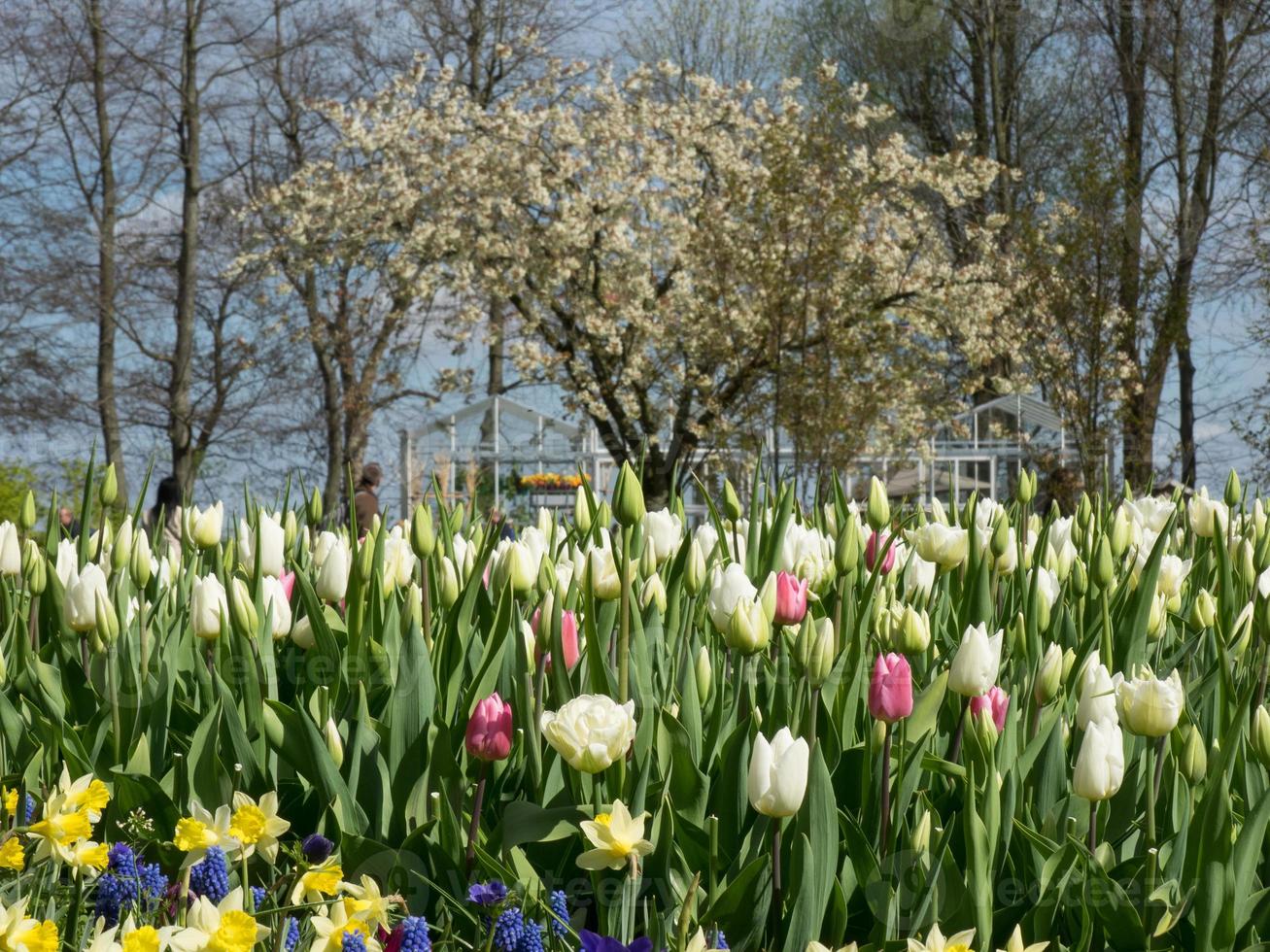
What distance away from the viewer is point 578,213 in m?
15.7

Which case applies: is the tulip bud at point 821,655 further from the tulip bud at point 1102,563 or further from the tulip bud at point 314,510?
the tulip bud at point 314,510

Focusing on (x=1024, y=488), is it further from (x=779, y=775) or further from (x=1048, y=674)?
(x=779, y=775)

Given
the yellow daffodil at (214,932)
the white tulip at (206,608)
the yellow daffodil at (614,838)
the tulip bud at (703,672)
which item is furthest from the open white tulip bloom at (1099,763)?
the white tulip at (206,608)

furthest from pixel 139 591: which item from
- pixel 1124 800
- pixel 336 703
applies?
pixel 1124 800

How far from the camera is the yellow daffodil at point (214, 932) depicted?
1.21m

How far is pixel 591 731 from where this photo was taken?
136cm

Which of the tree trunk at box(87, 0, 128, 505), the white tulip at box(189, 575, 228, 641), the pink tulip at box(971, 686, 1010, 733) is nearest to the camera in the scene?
the pink tulip at box(971, 686, 1010, 733)

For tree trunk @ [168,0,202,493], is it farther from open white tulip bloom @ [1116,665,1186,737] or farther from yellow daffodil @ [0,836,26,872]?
open white tulip bloom @ [1116,665,1186,737]

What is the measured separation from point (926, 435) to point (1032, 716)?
15.5 metres

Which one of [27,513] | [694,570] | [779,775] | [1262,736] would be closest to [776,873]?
[779,775]

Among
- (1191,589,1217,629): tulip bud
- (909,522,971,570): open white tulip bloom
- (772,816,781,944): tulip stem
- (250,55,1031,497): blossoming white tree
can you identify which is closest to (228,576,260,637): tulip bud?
(772,816,781,944): tulip stem

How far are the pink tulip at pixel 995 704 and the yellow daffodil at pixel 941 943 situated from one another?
1.16ft

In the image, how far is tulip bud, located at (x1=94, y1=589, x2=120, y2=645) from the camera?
2.00 m

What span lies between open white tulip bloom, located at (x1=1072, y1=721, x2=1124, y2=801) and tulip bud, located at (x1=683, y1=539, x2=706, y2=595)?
84 cm
